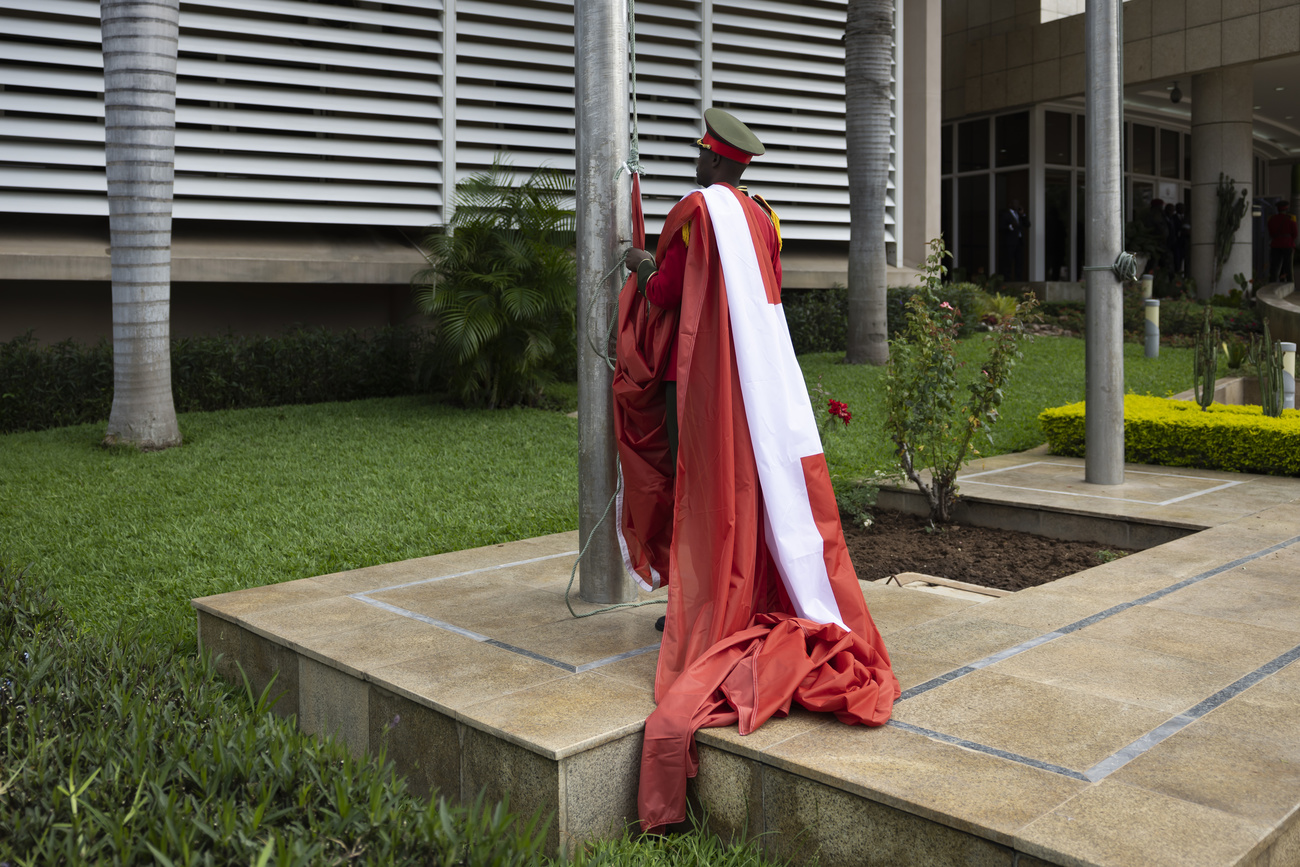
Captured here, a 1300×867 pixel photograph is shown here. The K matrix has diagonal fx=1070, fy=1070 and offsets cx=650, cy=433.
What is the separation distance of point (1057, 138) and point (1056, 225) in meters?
1.85

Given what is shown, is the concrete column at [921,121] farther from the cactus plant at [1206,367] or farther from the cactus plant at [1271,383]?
the cactus plant at [1271,383]

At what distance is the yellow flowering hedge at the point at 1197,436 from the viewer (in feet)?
23.9

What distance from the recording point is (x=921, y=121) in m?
16.1

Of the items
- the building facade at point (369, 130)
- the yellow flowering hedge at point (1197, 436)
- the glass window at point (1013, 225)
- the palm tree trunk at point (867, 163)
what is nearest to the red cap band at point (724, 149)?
the yellow flowering hedge at point (1197, 436)

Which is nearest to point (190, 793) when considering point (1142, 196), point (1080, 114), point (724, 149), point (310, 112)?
point (724, 149)

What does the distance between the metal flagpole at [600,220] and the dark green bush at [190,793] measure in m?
1.69

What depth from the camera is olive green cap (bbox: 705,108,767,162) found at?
3607 mm

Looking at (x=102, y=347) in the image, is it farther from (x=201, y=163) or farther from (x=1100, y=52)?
A: (x=1100, y=52)

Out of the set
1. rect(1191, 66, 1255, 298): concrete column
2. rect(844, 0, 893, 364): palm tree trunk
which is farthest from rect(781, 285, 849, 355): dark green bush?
rect(1191, 66, 1255, 298): concrete column

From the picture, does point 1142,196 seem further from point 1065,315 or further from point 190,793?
point 190,793

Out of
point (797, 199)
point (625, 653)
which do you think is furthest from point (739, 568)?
point (797, 199)

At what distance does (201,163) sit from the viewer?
36.3 feet

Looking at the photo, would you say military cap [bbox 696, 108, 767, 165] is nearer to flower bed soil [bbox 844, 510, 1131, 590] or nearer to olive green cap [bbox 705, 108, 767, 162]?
olive green cap [bbox 705, 108, 767, 162]

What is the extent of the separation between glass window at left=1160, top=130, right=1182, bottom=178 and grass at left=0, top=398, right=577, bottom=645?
21.1m
